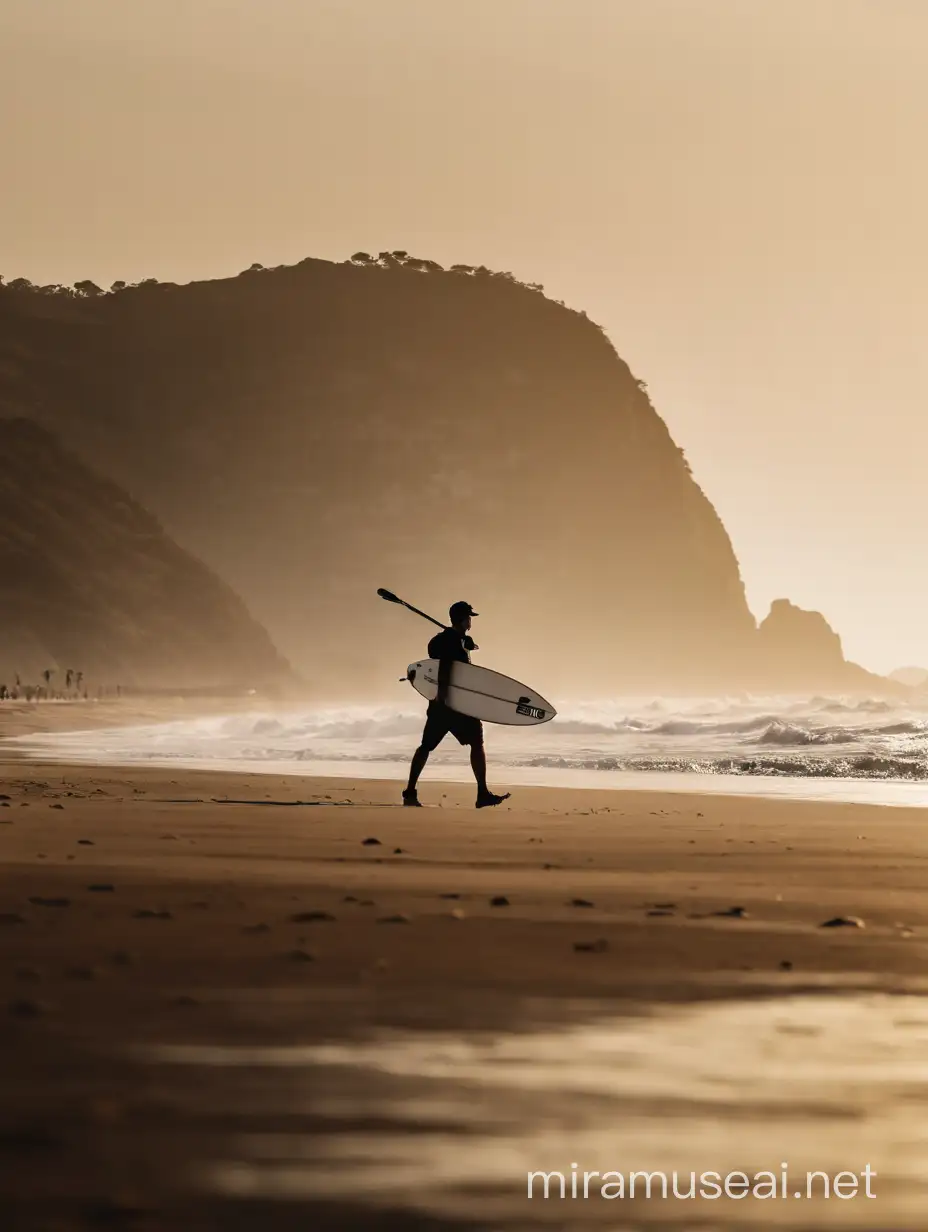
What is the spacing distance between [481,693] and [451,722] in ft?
4.52

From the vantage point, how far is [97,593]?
106438mm

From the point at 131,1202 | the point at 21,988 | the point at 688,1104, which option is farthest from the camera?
the point at 21,988

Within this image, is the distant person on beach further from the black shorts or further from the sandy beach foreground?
the sandy beach foreground

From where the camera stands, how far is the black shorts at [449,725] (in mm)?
17609

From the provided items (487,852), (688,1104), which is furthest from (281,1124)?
(487,852)

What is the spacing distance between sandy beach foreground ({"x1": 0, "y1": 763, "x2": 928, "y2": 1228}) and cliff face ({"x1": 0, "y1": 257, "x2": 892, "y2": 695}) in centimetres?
15507

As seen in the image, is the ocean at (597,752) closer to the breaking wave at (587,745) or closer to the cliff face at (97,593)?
the breaking wave at (587,745)

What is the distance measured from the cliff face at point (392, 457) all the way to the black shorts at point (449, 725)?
487ft

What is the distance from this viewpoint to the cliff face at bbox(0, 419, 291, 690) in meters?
99.6

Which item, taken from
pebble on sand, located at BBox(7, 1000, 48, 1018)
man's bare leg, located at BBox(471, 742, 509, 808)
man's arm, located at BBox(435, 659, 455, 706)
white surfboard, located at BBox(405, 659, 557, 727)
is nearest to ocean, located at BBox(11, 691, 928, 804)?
white surfboard, located at BBox(405, 659, 557, 727)

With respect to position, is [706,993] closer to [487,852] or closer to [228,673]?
[487,852]

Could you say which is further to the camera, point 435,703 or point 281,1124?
point 435,703

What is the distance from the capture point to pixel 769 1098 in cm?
475

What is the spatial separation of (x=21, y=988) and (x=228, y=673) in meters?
113
